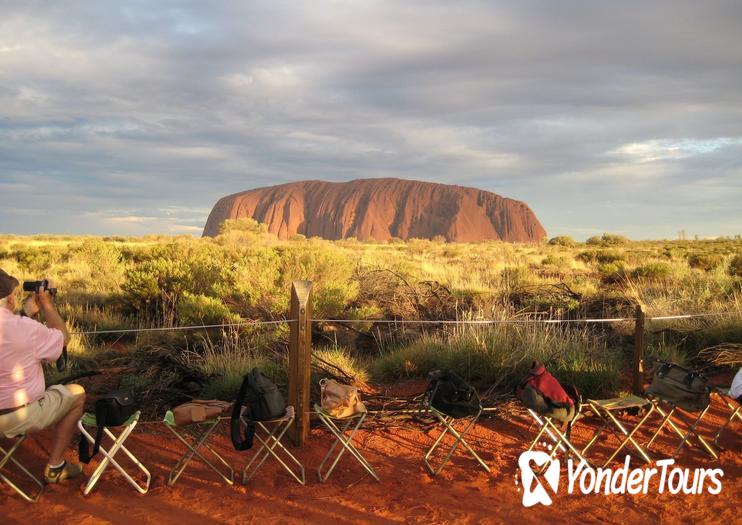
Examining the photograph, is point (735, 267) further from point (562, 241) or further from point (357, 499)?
point (562, 241)

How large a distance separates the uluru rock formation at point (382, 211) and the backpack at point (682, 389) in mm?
84577

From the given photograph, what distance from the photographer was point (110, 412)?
412 cm

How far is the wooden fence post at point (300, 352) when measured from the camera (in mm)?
4887

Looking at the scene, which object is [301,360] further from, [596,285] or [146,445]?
[596,285]

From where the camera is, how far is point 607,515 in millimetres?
3896

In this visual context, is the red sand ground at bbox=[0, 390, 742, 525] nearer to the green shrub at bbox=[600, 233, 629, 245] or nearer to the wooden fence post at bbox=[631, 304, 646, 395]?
the wooden fence post at bbox=[631, 304, 646, 395]

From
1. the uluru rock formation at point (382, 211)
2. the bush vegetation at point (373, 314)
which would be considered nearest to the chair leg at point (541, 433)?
the bush vegetation at point (373, 314)

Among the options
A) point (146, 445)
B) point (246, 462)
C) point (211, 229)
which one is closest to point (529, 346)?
point (246, 462)

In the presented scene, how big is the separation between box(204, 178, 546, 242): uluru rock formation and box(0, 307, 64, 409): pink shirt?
8539cm

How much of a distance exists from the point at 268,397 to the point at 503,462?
1.93 meters

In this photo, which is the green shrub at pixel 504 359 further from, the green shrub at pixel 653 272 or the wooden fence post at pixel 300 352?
the green shrub at pixel 653 272

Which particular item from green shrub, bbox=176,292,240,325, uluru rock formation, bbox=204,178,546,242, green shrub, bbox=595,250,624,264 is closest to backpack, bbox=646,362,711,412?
green shrub, bbox=176,292,240,325

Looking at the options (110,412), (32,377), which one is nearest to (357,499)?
(110,412)

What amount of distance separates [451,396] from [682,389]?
179 cm
